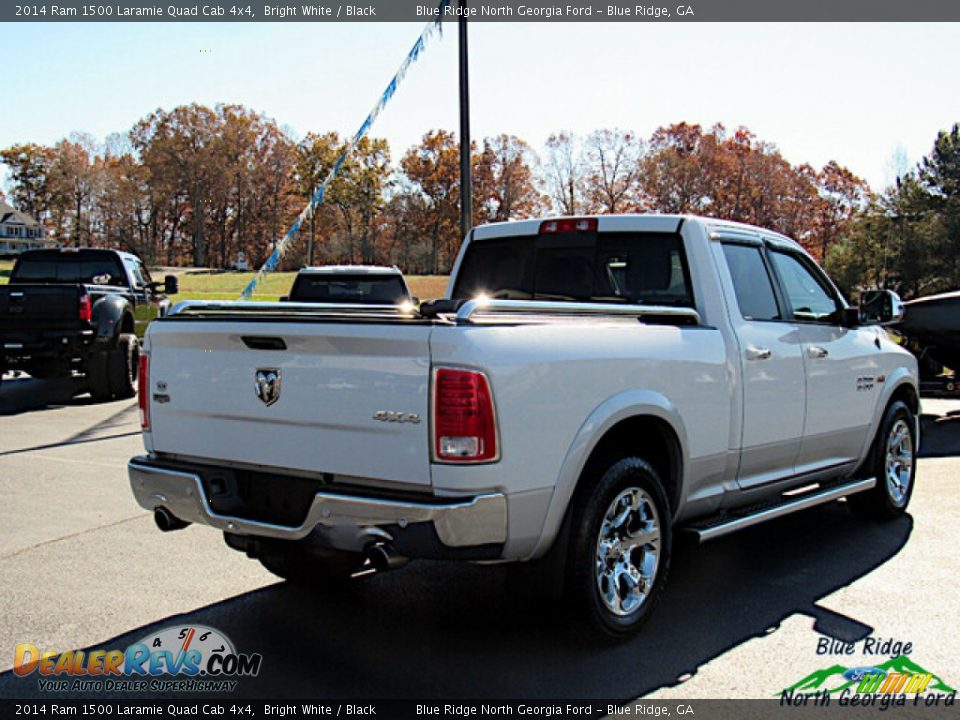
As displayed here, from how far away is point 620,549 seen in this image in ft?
13.5

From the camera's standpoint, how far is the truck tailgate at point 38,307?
12.4 metres

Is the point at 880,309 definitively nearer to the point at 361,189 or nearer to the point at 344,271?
the point at 344,271

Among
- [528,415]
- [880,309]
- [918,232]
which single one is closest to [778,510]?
[880,309]

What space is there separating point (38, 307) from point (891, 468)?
35.9 ft

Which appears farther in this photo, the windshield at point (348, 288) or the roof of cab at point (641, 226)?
the windshield at point (348, 288)

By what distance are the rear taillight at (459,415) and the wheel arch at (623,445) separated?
0.50m

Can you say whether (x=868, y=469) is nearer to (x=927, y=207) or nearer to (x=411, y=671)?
(x=411, y=671)

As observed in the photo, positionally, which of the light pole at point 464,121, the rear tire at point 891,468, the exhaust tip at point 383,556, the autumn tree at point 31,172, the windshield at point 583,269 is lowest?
the rear tire at point 891,468

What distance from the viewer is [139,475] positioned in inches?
164

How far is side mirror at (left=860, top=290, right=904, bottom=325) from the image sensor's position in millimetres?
6055

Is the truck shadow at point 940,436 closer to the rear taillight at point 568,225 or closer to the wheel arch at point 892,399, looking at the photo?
the wheel arch at point 892,399

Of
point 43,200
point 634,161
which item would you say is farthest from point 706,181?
point 43,200

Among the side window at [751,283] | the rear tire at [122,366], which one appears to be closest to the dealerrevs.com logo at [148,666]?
the side window at [751,283]

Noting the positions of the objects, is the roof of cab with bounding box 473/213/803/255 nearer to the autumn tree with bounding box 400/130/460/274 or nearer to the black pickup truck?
the black pickup truck
